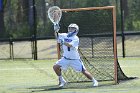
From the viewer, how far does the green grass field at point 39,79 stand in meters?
13.4

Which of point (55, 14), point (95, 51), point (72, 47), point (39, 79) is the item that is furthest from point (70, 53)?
point (95, 51)

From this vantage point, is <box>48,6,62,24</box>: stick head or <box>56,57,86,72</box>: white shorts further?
<box>56,57,86,72</box>: white shorts

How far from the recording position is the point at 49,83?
15.2m

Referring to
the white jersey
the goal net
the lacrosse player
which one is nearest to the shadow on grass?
the lacrosse player

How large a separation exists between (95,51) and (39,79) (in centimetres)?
198

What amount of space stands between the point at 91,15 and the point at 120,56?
28.2ft

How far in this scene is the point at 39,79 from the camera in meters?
16.4

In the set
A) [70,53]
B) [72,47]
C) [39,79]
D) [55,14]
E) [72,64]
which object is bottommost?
[39,79]

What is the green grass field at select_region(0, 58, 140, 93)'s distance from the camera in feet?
43.9

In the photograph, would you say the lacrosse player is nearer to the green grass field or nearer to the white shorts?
the white shorts

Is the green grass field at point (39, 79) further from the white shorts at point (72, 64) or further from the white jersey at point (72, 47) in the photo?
the white jersey at point (72, 47)

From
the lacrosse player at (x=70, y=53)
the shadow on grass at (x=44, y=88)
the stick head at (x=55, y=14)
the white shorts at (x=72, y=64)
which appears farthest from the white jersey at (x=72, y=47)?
the shadow on grass at (x=44, y=88)

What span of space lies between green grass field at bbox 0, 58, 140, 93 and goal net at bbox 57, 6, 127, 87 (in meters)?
0.53

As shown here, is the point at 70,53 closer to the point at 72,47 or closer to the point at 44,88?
the point at 72,47
